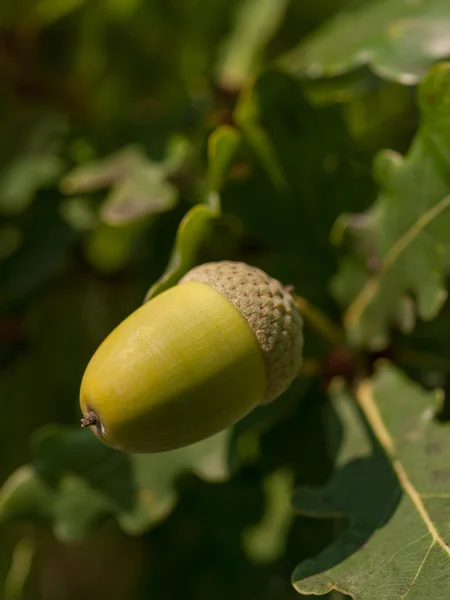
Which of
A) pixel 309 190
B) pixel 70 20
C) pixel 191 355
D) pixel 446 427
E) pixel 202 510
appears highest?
pixel 70 20

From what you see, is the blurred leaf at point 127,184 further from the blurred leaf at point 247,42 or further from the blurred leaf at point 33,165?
the blurred leaf at point 247,42

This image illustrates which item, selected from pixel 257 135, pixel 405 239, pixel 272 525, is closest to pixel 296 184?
pixel 257 135

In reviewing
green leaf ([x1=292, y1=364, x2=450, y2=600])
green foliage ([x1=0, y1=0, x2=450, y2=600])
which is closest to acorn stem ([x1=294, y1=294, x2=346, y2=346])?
green foliage ([x1=0, y1=0, x2=450, y2=600])

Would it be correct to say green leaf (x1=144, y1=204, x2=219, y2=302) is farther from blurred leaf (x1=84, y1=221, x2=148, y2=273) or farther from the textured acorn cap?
blurred leaf (x1=84, y1=221, x2=148, y2=273)

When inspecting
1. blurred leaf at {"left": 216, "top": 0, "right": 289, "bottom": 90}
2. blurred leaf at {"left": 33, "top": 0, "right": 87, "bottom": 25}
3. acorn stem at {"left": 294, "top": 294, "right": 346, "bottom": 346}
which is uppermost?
blurred leaf at {"left": 33, "top": 0, "right": 87, "bottom": 25}

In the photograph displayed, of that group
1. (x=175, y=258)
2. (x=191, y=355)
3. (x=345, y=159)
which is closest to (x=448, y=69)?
A: (x=345, y=159)

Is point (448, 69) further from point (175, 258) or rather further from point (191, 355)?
point (191, 355)
